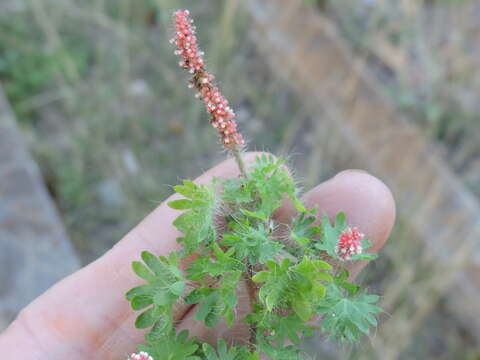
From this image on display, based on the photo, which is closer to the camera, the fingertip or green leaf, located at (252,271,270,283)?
green leaf, located at (252,271,270,283)

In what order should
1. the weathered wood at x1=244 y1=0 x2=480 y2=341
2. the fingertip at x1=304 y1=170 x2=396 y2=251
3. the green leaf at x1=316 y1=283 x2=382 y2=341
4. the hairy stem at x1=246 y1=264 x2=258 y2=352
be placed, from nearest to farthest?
the green leaf at x1=316 y1=283 x2=382 y2=341 < the hairy stem at x1=246 y1=264 x2=258 y2=352 < the fingertip at x1=304 y1=170 x2=396 y2=251 < the weathered wood at x1=244 y1=0 x2=480 y2=341

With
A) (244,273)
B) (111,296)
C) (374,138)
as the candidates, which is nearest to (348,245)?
(244,273)

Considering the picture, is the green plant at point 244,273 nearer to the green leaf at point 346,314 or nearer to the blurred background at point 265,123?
the green leaf at point 346,314

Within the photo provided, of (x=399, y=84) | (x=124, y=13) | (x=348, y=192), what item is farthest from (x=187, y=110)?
(x=348, y=192)

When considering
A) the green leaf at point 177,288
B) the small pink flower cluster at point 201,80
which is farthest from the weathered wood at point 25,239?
the small pink flower cluster at point 201,80

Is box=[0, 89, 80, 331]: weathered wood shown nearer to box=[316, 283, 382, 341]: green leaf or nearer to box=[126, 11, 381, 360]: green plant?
box=[126, 11, 381, 360]: green plant

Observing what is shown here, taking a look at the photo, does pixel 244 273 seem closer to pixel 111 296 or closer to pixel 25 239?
pixel 111 296

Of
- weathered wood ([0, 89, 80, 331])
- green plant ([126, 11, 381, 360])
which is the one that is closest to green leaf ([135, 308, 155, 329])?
green plant ([126, 11, 381, 360])
